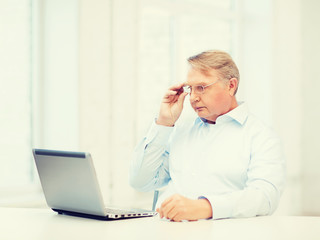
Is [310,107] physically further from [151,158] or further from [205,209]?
[205,209]

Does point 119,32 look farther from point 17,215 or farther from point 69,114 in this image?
point 17,215

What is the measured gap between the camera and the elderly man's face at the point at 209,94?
231cm

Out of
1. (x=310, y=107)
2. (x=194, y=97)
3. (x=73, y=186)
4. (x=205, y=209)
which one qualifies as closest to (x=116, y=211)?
(x=73, y=186)

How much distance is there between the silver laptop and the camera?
1.67 m

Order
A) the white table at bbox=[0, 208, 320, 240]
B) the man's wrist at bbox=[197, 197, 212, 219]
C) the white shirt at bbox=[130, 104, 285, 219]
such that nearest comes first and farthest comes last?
the white table at bbox=[0, 208, 320, 240], the man's wrist at bbox=[197, 197, 212, 219], the white shirt at bbox=[130, 104, 285, 219]

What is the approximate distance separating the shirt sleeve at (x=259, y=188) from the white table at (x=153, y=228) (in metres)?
0.06

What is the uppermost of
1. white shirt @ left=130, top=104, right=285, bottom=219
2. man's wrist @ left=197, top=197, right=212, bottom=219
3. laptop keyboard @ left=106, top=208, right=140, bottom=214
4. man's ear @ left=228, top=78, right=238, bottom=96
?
man's ear @ left=228, top=78, right=238, bottom=96

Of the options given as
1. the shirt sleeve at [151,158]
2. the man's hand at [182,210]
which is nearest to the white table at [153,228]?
the man's hand at [182,210]

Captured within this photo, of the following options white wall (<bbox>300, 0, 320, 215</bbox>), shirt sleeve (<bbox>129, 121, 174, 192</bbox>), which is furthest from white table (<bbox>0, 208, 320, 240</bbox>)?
white wall (<bbox>300, 0, 320, 215</bbox>)

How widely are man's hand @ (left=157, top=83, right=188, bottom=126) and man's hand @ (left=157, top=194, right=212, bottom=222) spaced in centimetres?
61

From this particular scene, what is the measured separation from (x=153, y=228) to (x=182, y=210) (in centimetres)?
16

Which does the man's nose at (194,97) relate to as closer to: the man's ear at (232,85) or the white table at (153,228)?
the man's ear at (232,85)

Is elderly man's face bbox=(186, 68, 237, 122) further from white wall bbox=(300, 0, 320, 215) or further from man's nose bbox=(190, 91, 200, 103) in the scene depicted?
white wall bbox=(300, 0, 320, 215)

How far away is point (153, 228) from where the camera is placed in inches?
63.5
